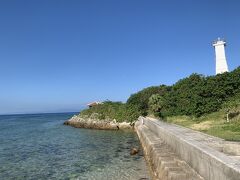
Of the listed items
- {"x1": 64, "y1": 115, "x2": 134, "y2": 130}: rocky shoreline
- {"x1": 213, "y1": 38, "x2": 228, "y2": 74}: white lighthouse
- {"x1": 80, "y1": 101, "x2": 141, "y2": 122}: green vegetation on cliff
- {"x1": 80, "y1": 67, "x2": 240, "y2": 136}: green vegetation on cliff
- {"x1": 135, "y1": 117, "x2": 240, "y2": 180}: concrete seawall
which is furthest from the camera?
{"x1": 80, "y1": 101, "x2": 141, "y2": 122}: green vegetation on cliff

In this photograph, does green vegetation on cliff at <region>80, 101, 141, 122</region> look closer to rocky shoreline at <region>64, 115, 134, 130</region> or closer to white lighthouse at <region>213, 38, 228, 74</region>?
rocky shoreline at <region>64, 115, 134, 130</region>

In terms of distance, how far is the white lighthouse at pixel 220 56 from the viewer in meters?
55.9

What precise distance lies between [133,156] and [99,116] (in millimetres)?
44967

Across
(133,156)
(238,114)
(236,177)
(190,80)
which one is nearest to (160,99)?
(190,80)

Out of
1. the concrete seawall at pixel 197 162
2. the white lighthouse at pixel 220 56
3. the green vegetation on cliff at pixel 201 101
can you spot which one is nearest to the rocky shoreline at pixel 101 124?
the green vegetation on cliff at pixel 201 101

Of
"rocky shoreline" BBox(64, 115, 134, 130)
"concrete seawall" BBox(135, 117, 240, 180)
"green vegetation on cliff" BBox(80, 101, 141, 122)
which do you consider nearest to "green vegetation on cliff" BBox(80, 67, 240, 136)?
"green vegetation on cliff" BBox(80, 101, 141, 122)

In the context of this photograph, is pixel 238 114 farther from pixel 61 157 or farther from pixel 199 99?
pixel 61 157

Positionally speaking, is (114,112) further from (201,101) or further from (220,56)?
(201,101)

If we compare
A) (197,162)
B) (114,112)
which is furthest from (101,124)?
(197,162)

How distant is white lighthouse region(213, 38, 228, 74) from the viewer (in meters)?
55.9

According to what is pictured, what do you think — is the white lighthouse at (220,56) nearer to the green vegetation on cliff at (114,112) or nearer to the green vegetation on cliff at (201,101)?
the green vegetation on cliff at (201,101)

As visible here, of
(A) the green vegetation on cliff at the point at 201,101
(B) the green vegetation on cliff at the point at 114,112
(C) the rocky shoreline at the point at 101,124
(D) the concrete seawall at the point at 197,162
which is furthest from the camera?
(B) the green vegetation on cliff at the point at 114,112

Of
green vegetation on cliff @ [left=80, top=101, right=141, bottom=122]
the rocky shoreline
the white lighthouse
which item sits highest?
the white lighthouse

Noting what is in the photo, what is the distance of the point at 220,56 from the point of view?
56688mm
